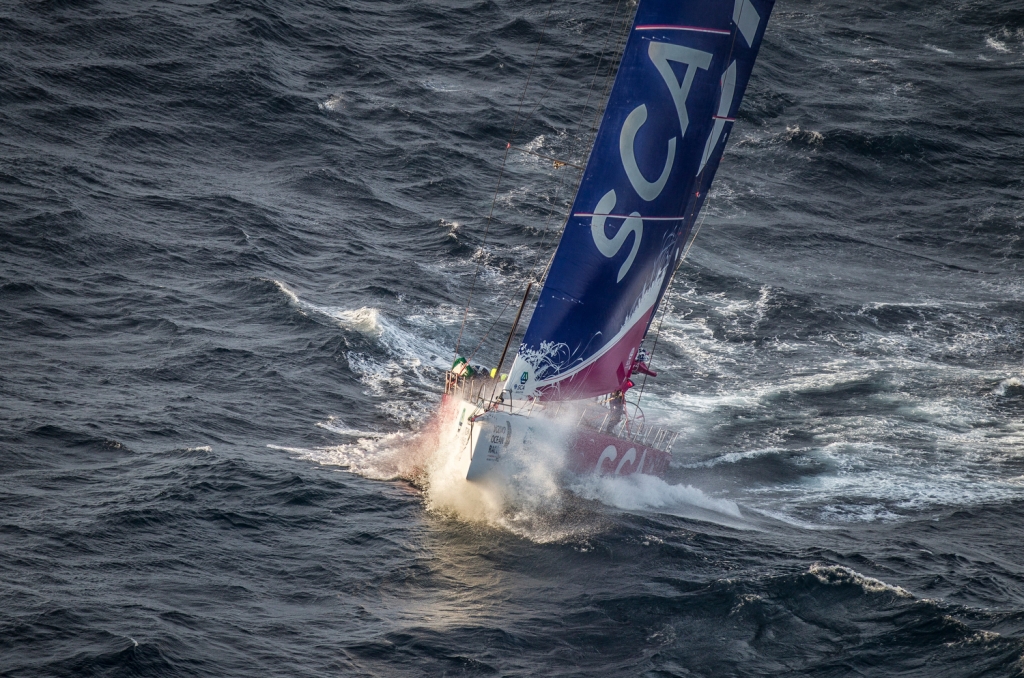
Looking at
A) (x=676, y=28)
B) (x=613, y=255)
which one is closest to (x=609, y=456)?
(x=613, y=255)

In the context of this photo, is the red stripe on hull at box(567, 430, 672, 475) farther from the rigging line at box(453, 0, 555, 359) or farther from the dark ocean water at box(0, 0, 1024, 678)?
the rigging line at box(453, 0, 555, 359)

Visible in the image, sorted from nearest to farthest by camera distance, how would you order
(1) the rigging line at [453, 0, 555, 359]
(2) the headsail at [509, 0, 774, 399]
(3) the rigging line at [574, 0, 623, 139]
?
(2) the headsail at [509, 0, 774, 399] < (1) the rigging line at [453, 0, 555, 359] < (3) the rigging line at [574, 0, 623, 139]

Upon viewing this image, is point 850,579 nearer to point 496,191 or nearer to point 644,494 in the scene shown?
point 644,494

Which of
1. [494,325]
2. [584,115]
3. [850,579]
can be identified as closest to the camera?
[850,579]

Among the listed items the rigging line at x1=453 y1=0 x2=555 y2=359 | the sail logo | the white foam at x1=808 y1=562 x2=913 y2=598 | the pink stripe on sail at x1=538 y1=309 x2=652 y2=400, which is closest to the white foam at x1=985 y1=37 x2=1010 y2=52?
the rigging line at x1=453 y1=0 x2=555 y2=359

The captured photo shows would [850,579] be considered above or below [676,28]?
below

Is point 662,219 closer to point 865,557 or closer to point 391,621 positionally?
point 865,557

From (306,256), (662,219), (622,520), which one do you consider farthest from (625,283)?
(306,256)
